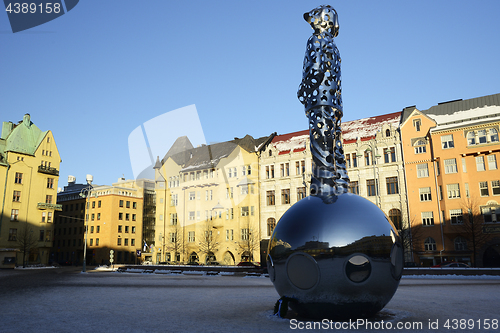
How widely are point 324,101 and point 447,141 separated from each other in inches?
1677

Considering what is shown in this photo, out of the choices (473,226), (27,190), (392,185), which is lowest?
(473,226)

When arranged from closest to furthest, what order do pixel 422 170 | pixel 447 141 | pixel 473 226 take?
1. pixel 473 226
2. pixel 447 141
3. pixel 422 170

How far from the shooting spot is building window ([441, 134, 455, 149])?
48.0 m

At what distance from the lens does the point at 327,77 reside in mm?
11906

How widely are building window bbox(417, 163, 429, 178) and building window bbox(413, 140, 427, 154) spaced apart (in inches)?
69.2

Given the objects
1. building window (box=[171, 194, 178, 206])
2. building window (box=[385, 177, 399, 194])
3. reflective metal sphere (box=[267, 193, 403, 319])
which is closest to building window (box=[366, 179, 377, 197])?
building window (box=[385, 177, 399, 194])

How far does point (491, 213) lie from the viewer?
44594mm

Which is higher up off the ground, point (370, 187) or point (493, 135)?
point (493, 135)

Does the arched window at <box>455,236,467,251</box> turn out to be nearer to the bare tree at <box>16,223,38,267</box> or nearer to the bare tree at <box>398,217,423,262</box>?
the bare tree at <box>398,217,423,262</box>

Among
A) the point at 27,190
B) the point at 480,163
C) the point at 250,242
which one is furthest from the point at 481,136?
the point at 27,190

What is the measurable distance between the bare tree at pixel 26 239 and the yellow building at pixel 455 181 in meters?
60.6

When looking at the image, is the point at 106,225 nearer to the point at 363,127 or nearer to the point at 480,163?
the point at 363,127

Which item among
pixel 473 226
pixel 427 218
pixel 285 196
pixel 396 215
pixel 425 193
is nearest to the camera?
pixel 473 226

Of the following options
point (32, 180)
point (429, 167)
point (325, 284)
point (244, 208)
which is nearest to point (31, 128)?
point (32, 180)
